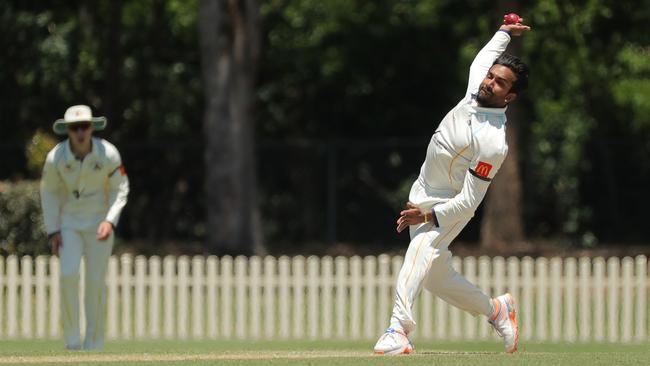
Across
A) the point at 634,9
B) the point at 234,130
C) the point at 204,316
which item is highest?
the point at 634,9

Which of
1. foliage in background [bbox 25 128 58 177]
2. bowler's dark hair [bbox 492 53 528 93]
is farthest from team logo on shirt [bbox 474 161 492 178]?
foliage in background [bbox 25 128 58 177]

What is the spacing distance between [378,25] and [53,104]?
5.85 metres

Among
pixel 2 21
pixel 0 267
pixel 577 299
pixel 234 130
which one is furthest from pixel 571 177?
pixel 0 267

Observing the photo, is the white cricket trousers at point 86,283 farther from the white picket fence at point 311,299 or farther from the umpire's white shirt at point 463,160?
the white picket fence at point 311,299

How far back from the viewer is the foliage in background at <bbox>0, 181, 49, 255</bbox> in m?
22.3

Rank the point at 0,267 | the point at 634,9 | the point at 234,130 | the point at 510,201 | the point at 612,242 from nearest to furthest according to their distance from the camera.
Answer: the point at 0,267 → the point at 234,130 → the point at 510,201 → the point at 634,9 → the point at 612,242

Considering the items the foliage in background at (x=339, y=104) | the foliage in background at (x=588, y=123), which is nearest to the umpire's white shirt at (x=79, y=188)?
the foliage in background at (x=339, y=104)

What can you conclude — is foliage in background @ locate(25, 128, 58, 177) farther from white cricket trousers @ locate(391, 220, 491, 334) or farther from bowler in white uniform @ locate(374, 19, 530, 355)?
bowler in white uniform @ locate(374, 19, 530, 355)

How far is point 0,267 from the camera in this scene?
16.3 meters

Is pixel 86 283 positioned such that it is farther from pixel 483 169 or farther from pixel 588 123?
pixel 588 123

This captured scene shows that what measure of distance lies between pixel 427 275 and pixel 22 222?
12834mm

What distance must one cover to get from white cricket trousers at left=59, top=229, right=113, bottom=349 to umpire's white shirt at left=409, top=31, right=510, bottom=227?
3.00 metres

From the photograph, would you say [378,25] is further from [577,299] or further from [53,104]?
[577,299]

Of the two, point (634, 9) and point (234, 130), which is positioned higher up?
point (634, 9)
